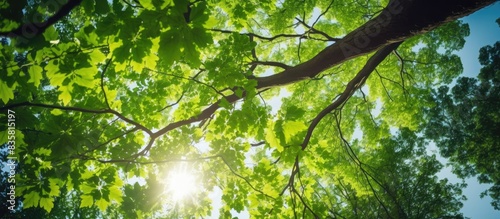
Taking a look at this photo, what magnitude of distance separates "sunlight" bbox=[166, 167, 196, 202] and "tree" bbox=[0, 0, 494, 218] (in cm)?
5

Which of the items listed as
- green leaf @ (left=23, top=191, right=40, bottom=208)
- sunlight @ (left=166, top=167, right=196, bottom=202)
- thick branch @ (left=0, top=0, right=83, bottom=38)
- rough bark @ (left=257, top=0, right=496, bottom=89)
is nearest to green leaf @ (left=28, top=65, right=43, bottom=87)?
thick branch @ (left=0, top=0, right=83, bottom=38)

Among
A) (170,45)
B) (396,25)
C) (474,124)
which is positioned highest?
(474,124)

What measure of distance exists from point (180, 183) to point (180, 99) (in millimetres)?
1318

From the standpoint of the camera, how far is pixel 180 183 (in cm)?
389

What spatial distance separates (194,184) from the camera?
13.1ft

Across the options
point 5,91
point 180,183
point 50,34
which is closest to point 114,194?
point 180,183

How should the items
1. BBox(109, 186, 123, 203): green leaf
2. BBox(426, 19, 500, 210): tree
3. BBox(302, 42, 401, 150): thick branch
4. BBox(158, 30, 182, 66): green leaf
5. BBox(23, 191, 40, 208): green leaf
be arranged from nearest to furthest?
BBox(158, 30, 182, 66): green leaf → BBox(23, 191, 40, 208): green leaf → BBox(109, 186, 123, 203): green leaf → BBox(302, 42, 401, 150): thick branch → BBox(426, 19, 500, 210): tree

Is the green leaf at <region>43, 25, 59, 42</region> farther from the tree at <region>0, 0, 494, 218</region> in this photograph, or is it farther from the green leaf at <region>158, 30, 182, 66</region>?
the green leaf at <region>158, 30, 182, 66</region>

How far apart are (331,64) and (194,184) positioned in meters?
2.69

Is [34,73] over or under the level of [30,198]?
over

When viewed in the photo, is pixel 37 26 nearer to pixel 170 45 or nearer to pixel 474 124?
pixel 170 45

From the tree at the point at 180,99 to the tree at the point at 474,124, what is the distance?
1329 centimetres

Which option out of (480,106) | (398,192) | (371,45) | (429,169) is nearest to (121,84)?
(371,45)

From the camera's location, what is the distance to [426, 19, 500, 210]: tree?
1641 centimetres
